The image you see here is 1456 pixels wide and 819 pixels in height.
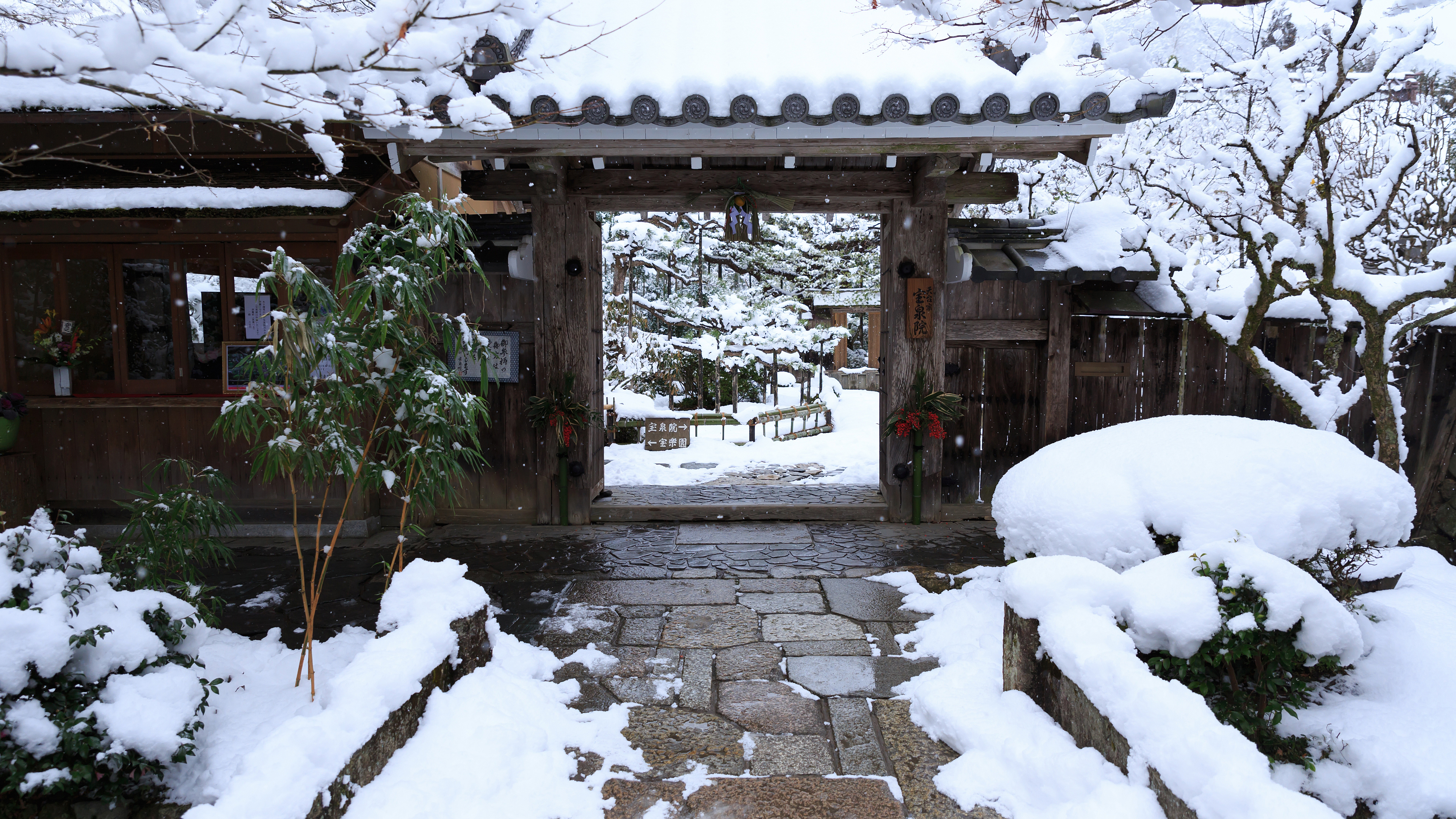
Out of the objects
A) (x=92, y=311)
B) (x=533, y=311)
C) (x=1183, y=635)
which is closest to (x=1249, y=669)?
(x=1183, y=635)

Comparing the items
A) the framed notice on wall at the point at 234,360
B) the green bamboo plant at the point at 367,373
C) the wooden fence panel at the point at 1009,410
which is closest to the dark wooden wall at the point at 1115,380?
the wooden fence panel at the point at 1009,410

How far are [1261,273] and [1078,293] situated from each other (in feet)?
6.43

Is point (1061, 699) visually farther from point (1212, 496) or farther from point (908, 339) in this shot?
point (908, 339)

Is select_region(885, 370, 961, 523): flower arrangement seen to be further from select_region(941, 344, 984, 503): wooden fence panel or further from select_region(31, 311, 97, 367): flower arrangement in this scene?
select_region(31, 311, 97, 367): flower arrangement

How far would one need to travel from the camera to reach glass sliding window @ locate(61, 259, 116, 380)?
7152 mm

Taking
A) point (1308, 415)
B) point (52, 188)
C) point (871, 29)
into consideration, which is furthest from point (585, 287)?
point (1308, 415)

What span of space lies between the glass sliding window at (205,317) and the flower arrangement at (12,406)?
4.50 ft

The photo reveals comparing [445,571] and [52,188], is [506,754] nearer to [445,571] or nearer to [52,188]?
[445,571]

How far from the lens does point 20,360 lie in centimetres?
729

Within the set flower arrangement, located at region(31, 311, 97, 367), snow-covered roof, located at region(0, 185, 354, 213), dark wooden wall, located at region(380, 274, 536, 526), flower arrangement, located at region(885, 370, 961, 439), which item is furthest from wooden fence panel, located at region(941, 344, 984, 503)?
flower arrangement, located at region(31, 311, 97, 367)

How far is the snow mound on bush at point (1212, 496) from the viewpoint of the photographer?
3773 mm

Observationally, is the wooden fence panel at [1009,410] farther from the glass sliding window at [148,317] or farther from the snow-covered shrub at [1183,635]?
the glass sliding window at [148,317]

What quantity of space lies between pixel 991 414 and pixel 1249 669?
454 cm

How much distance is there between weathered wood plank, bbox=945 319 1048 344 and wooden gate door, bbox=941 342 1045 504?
108mm
